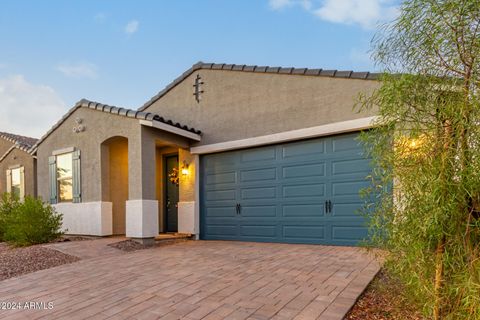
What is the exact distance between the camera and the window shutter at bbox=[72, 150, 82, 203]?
8.84 metres

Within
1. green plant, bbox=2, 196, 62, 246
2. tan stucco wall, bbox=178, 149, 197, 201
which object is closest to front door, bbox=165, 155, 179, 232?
tan stucco wall, bbox=178, 149, 197, 201

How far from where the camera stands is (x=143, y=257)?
5.84m

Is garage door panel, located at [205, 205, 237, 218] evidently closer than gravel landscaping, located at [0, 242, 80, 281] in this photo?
No

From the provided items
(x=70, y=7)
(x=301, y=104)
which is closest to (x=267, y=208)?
(x=301, y=104)

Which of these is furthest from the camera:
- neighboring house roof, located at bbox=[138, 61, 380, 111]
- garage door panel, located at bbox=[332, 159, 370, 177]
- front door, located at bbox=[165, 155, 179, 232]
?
front door, located at bbox=[165, 155, 179, 232]

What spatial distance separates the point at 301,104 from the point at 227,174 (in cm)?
282

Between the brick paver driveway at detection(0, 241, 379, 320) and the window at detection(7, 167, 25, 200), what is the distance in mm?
9022

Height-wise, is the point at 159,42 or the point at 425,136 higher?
the point at 159,42

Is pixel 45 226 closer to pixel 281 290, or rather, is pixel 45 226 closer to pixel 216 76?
pixel 216 76

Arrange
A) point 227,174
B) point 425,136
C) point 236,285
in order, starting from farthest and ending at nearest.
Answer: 1. point 227,174
2. point 236,285
3. point 425,136

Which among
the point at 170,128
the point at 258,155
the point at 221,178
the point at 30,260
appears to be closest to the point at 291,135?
the point at 258,155

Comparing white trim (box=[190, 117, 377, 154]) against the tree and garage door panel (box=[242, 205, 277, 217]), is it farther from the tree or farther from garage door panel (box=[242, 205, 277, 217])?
the tree

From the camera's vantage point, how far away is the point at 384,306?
3.09 metres

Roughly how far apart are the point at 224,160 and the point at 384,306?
5.95 m
